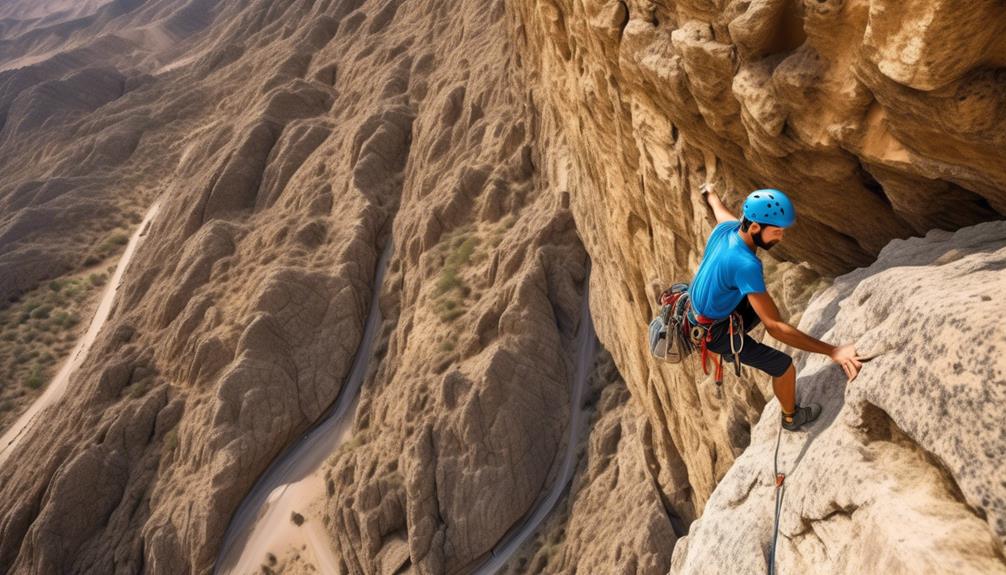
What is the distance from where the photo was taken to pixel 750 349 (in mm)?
4852

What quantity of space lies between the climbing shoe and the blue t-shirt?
901 millimetres

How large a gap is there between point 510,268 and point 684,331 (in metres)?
19.8

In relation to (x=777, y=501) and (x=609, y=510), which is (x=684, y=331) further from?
(x=609, y=510)

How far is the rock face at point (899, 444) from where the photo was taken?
302cm

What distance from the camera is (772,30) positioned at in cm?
540

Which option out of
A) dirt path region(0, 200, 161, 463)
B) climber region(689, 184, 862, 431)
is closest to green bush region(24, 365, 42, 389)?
dirt path region(0, 200, 161, 463)

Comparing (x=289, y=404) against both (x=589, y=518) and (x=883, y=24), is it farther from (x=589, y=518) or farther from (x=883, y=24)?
(x=883, y=24)

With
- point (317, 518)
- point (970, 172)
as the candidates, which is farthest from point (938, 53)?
point (317, 518)

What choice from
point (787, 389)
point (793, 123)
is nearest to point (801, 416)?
point (787, 389)

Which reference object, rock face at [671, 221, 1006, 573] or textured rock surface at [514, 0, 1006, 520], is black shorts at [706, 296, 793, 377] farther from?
textured rock surface at [514, 0, 1006, 520]

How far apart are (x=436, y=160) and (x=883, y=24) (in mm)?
28985

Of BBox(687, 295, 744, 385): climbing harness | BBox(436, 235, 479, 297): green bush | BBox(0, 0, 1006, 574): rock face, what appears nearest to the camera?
BBox(0, 0, 1006, 574): rock face

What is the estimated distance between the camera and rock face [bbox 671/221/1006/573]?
119 inches

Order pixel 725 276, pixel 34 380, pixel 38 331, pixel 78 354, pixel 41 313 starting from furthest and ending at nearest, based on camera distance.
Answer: pixel 41 313, pixel 38 331, pixel 78 354, pixel 34 380, pixel 725 276
